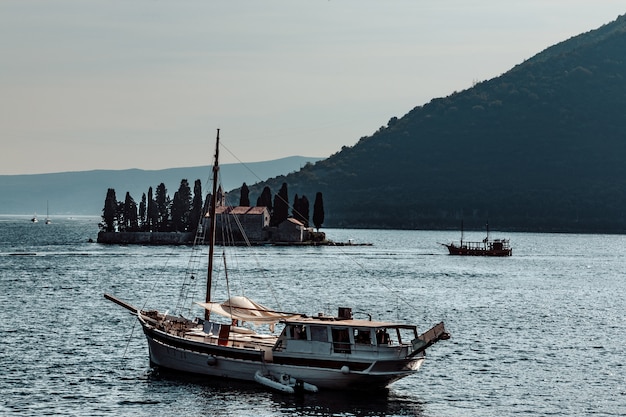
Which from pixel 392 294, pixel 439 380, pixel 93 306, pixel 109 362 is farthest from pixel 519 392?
pixel 392 294

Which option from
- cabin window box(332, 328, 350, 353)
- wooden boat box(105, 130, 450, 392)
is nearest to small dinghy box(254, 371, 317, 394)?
wooden boat box(105, 130, 450, 392)

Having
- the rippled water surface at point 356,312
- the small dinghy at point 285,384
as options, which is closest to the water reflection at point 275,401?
the rippled water surface at point 356,312

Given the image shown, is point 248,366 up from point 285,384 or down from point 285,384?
up

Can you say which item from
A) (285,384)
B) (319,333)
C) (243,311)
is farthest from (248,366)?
(243,311)

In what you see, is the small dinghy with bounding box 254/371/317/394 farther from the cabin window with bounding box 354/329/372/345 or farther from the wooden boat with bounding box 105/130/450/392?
the cabin window with bounding box 354/329/372/345

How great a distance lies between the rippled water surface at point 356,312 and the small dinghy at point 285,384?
595 mm

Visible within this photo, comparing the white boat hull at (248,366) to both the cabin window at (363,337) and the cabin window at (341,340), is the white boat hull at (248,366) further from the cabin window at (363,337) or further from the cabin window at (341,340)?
the cabin window at (363,337)

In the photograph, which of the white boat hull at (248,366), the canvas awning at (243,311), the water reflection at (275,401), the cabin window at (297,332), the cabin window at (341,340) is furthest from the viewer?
the canvas awning at (243,311)

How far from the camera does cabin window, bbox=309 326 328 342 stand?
195ft

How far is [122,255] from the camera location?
197 m

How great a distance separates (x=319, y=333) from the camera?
2344 inches

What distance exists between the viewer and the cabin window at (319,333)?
59.3m

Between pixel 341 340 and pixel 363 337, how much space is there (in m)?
1.21

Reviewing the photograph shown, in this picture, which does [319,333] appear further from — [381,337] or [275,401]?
[275,401]
